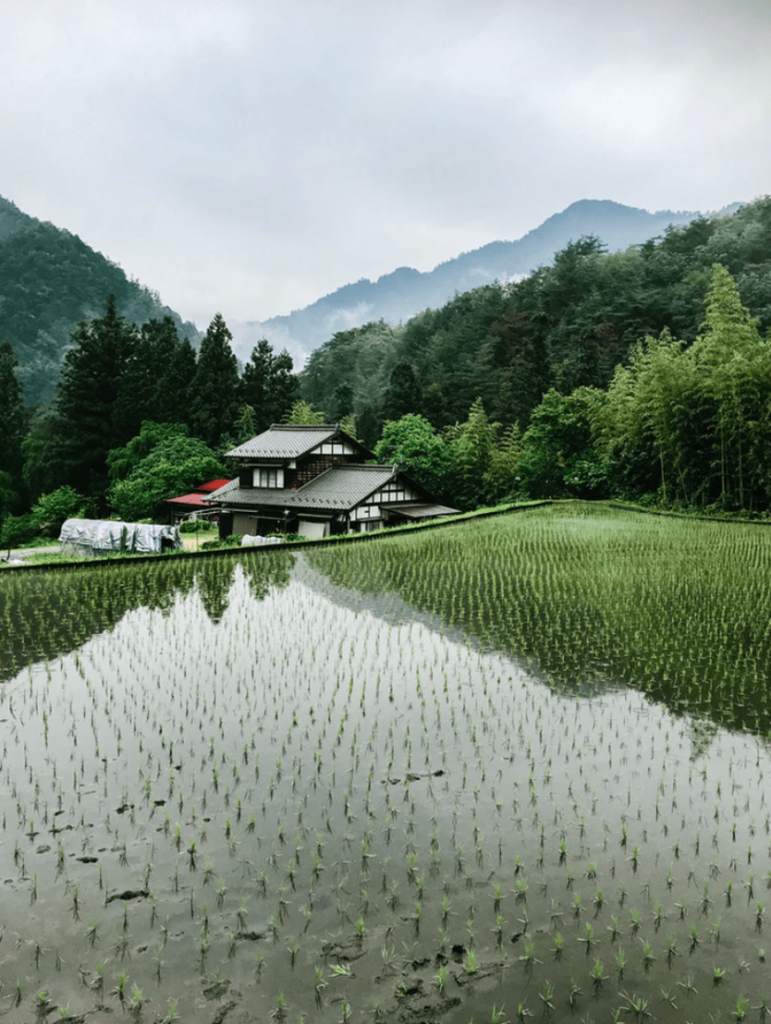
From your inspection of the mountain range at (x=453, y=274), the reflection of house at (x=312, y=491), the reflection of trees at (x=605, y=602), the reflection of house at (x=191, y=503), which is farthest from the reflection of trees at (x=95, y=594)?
the mountain range at (x=453, y=274)

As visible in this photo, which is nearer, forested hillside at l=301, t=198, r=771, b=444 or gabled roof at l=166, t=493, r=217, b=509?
gabled roof at l=166, t=493, r=217, b=509

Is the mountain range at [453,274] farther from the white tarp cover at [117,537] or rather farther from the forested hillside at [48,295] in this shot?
the white tarp cover at [117,537]

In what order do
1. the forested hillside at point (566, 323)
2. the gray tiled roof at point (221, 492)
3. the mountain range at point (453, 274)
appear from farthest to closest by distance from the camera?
the mountain range at point (453, 274)
the forested hillside at point (566, 323)
the gray tiled roof at point (221, 492)

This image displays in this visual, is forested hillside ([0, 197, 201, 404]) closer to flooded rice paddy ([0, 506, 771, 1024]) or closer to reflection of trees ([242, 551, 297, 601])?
reflection of trees ([242, 551, 297, 601])

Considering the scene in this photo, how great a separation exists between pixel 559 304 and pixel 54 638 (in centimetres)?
4435

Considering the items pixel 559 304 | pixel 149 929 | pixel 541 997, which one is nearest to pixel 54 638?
pixel 149 929

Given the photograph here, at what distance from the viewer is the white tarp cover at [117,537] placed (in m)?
16.4

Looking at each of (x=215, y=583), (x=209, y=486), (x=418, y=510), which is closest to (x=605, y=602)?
(x=215, y=583)

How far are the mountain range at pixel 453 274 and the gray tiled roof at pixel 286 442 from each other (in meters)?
127

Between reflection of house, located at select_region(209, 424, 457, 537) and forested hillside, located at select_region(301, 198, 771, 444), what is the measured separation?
12.4 metres

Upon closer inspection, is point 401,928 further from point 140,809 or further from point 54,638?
point 54,638

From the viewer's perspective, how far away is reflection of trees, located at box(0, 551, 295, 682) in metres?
7.71

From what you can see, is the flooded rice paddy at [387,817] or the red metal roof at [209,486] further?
the red metal roof at [209,486]

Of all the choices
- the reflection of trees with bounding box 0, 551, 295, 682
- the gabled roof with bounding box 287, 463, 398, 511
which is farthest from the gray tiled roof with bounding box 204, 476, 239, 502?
the reflection of trees with bounding box 0, 551, 295, 682
